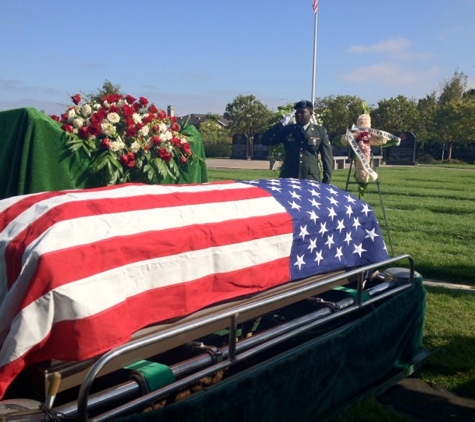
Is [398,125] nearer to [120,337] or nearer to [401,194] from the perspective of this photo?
[401,194]

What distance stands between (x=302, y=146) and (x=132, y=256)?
461 cm

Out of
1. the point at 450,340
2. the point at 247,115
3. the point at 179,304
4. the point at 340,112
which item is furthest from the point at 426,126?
the point at 179,304

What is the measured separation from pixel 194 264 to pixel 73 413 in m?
0.96

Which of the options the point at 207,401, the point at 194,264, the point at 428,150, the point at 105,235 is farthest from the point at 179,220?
the point at 428,150

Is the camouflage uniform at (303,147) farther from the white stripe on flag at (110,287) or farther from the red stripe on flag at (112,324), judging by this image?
the red stripe on flag at (112,324)

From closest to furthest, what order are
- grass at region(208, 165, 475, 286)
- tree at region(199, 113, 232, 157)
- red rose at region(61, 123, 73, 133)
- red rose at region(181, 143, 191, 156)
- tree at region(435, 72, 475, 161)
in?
red rose at region(61, 123, 73, 133) < red rose at region(181, 143, 191, 156) < grass at region(208, 165, 475, 286) < tree at region(435, 72, 475, 161) < tree at region(199, 113, 232, 157)

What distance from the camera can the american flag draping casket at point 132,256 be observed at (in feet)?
7.06

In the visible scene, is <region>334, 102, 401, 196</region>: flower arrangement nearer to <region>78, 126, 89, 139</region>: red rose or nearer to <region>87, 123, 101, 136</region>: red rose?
<region>87, 123, 101, 136</region>: red rose

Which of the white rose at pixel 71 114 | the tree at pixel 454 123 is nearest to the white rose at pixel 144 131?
the white rose at pixel 71 114

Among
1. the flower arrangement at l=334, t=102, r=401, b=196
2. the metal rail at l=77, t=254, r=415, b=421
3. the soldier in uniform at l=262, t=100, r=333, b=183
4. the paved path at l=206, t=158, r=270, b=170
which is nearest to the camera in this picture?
the metal rail at l=77, t=254, r=415, b=421

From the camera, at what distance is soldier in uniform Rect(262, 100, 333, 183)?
6.74m

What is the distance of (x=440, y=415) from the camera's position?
361 cm

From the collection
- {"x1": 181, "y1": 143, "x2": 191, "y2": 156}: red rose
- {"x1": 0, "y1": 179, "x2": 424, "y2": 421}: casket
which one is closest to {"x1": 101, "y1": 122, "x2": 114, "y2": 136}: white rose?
{"x1": 181, "y1": 143, "x2": 191, "y2": 156}: red rose

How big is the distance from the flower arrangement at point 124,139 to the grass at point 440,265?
234 centimetres
